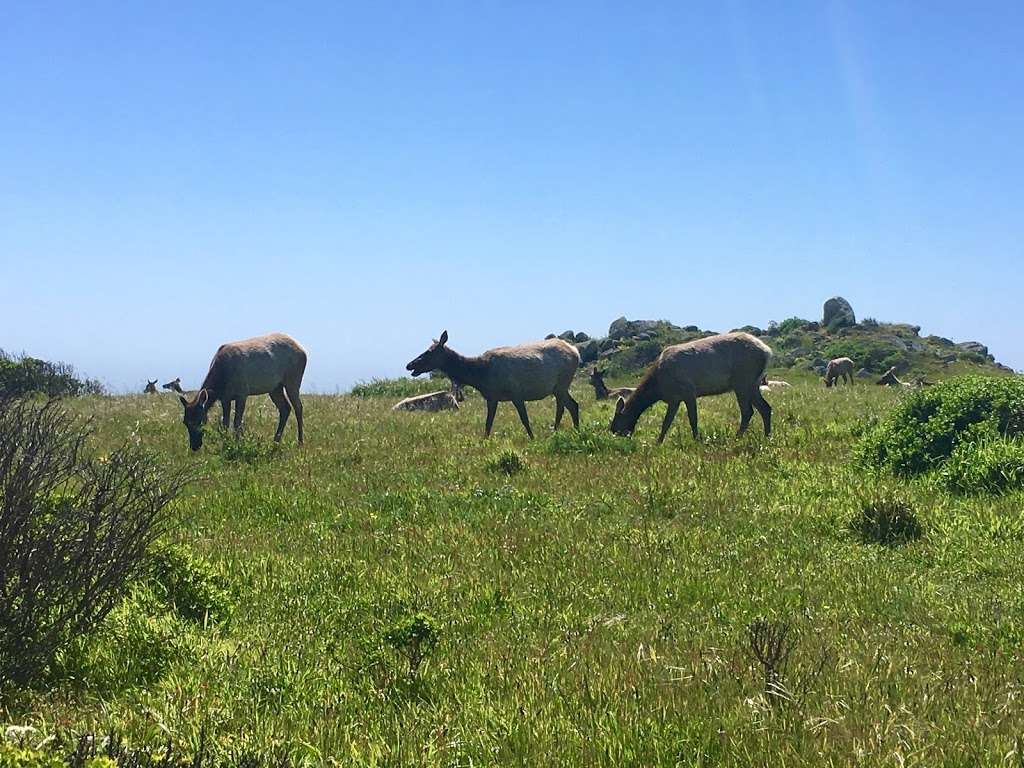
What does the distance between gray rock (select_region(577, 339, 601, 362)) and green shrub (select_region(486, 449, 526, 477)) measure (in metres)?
47.5

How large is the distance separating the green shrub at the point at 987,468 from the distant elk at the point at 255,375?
44.7 feet

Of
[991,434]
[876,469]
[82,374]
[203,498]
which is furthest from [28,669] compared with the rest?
[82,374]

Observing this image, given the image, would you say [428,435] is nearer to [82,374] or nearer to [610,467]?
[610,467]

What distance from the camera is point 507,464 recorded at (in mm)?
14367

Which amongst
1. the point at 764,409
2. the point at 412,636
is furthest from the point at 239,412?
the point at 412,636

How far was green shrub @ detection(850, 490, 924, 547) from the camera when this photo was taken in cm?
977

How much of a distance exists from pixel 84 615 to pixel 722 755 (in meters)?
4.05

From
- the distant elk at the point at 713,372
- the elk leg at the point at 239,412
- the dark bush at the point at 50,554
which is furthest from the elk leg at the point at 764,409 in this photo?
the dark bush at the point at 50,554

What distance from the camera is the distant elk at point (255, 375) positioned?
2019 centimetres

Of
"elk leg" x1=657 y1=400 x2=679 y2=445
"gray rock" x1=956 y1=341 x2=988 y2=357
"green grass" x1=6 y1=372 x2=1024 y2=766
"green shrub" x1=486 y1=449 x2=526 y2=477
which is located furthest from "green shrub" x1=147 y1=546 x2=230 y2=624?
"gray rock" x1=956 y1=341 x2=988 y2=357

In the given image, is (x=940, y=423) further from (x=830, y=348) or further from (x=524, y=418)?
(x=830, y=348)

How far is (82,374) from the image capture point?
39344 mm

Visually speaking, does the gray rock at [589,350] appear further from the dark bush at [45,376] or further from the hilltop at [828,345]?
the dark bush at [45,376]

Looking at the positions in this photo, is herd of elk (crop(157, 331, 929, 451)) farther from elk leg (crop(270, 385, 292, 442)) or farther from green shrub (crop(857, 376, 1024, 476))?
green shrub (crop(857, 376, 1024, 476))
